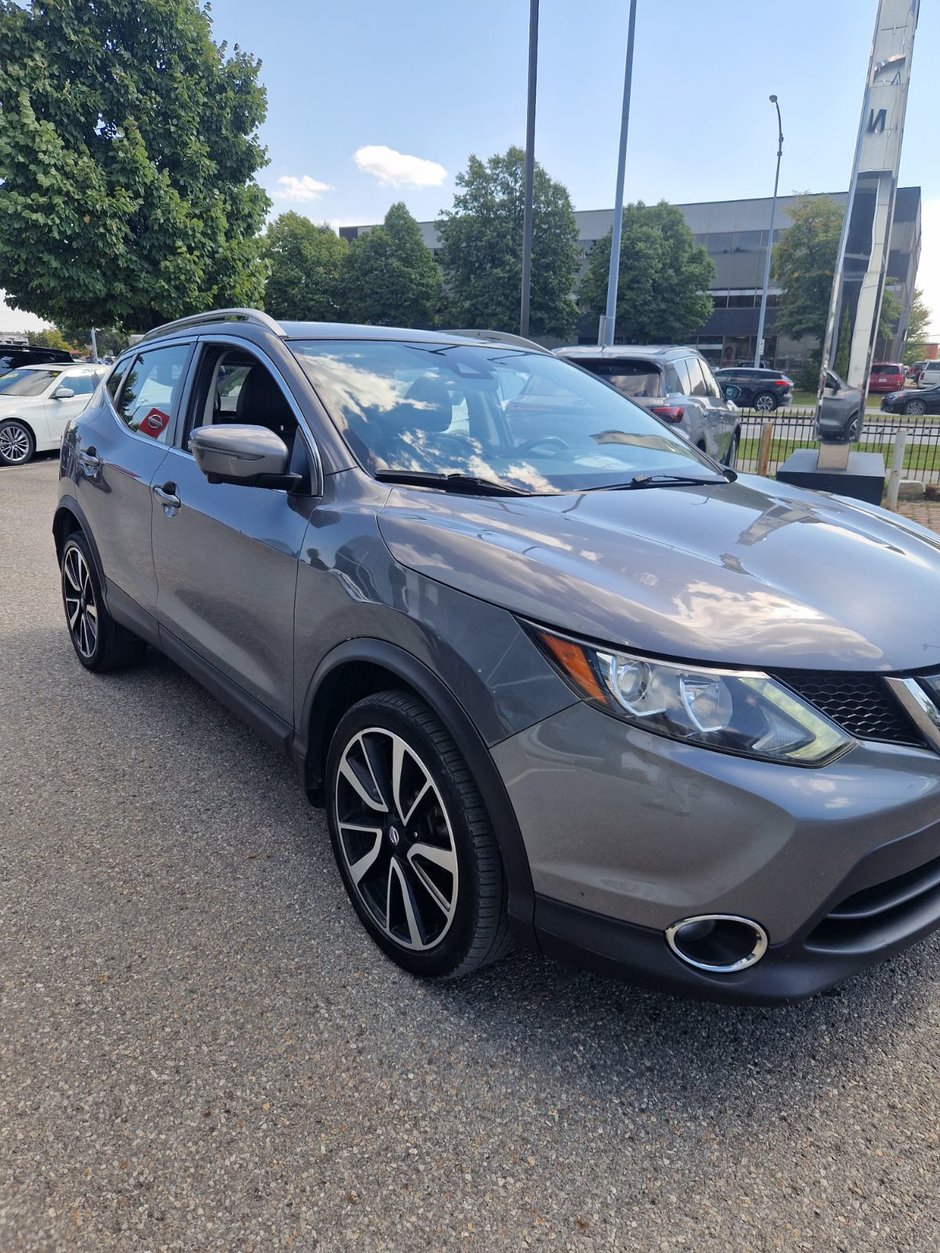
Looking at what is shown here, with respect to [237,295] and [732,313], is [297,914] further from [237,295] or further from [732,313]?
[732,313]

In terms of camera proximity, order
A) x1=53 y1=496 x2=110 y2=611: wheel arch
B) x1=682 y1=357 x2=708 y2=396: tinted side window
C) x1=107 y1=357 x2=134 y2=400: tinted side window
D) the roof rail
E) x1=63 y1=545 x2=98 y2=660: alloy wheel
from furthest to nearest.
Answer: x1=682 y1=357 x2=708 y2=396: tinted side window < x1=63 y1=545 x2=98 y2=660: alloy wheel < x1=107 y1=357 x2=134 y2=400: tinted side window < x1=53 y1=496 x2=110 y2=611: wheel arch < the roof rail

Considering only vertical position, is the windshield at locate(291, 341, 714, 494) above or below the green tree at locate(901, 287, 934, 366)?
below

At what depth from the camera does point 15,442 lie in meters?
13.2

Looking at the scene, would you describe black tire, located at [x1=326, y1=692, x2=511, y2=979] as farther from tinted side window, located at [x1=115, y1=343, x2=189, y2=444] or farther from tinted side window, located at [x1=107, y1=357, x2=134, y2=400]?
tinted side window, located at [x1=107, y1=357, x2=134, y2=400]

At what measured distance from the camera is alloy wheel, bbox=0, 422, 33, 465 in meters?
→ 13.1

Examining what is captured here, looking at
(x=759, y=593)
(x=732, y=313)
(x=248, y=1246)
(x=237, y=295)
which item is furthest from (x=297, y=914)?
(x=732, y=313)

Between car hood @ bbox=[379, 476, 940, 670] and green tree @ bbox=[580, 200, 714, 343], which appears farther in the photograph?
green tree @ bbox=[580, 200, 714, 343]

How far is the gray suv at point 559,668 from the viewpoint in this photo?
161 cm

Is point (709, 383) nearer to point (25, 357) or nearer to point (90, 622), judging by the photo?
point (90, 622)

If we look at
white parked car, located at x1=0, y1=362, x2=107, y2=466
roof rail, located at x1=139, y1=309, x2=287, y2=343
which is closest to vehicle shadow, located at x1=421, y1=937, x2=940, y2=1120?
roof rail, located at x1=139, y1=309, x2=287, y2=343

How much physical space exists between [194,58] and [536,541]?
19.1 meters

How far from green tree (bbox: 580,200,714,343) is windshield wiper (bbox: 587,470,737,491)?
44099 mm

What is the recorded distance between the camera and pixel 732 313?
5634 centimetres

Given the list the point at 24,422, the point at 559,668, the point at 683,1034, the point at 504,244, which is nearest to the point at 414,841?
the point at 559,668
